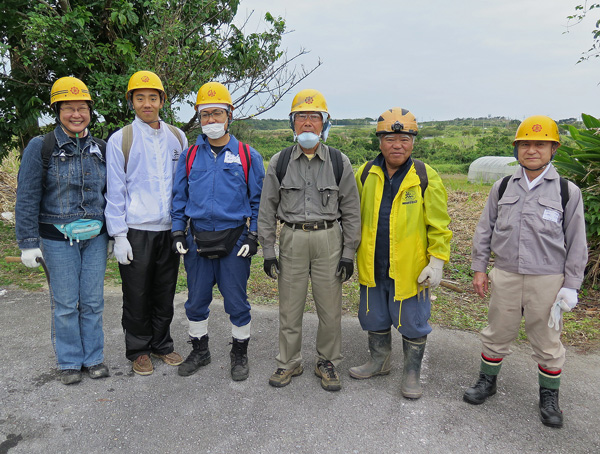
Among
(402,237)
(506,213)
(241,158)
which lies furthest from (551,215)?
(241,158)

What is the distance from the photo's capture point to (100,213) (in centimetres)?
344

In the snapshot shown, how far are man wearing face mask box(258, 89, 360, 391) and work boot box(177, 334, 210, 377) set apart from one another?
705mm

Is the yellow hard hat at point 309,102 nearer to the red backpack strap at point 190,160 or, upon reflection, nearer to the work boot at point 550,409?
the red backpack strap at point 190,160

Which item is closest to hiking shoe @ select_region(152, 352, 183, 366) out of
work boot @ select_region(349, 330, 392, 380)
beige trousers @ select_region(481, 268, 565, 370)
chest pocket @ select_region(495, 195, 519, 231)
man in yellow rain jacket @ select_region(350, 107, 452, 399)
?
work boot @ select_region(349, 330, 392, 380)

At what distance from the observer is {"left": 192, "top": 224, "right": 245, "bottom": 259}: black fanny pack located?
3.37 m

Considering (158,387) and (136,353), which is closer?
(158,387)

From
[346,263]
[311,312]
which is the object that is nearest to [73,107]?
[346,263]

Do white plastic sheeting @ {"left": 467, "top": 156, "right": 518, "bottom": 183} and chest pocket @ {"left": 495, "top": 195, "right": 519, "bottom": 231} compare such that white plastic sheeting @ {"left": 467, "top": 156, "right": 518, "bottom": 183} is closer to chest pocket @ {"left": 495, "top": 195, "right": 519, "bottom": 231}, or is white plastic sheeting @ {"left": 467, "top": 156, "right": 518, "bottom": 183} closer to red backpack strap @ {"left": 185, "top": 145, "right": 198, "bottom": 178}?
chest pocket @ {"left": 495, "top": 195, "right": 519, "bottom": 231}

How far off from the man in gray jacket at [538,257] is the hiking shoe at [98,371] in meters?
2.91

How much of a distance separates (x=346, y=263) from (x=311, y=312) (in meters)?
1.84

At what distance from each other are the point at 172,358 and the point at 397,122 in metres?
2.77

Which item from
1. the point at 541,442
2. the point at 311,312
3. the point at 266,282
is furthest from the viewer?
the point at 266,282

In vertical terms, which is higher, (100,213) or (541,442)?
(100,213)

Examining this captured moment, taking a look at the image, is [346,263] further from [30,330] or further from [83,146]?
[30,330]
